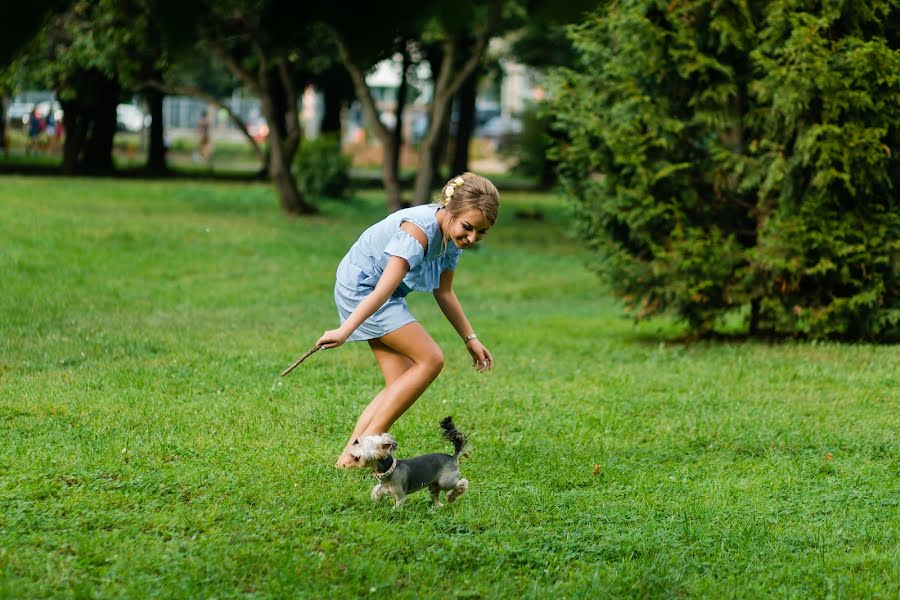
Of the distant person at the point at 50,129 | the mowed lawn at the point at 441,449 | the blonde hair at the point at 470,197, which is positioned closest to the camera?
the mowed lawn at the point at 441,449

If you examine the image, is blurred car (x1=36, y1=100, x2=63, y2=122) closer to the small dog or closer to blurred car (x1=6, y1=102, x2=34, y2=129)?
blurred car (x1=6, y1=102, x2=34, y2=129)

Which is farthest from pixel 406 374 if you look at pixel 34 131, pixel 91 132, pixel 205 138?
pixel 34 131

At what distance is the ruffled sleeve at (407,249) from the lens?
5.38 metres

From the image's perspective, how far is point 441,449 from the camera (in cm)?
682

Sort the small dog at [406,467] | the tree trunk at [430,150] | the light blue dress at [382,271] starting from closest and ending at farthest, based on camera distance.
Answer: the small dog at [406,467]
the light blue dress at [382,271]
the tree trunk at [430,150]

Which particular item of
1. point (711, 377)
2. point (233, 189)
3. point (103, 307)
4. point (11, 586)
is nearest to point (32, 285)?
point (103, 307)

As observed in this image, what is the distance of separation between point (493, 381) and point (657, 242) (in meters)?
2.91

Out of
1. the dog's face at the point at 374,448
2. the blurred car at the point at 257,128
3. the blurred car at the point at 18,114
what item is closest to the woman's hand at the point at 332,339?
the dog's face at the point at 374,448

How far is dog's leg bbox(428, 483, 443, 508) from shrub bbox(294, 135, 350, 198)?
2051 cm

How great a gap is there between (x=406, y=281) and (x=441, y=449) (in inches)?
55.9

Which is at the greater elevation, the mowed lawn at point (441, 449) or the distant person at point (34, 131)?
the distant person at point (34, 131)

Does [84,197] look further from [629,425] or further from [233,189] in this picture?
[629,425]

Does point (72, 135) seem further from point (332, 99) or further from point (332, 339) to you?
point (332, 339)

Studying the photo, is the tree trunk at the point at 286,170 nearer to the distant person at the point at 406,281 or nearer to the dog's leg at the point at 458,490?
the distant person at the point at 406,281
